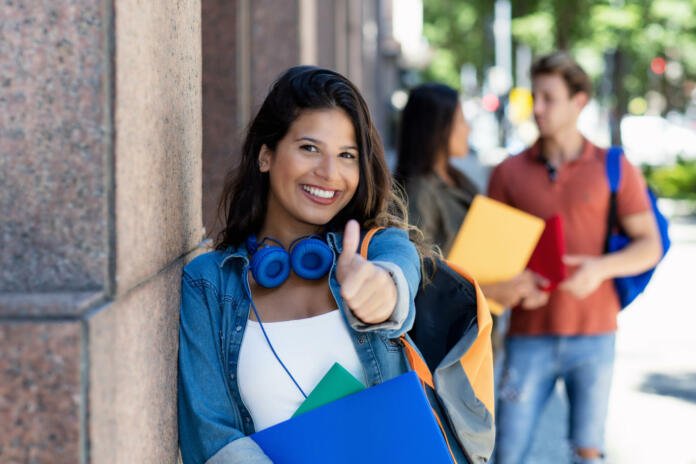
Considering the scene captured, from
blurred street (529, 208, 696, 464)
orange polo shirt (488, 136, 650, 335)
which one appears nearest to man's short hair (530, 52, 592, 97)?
orange polo shirt (488, 136, 650, 335)

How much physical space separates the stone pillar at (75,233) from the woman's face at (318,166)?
536 mm

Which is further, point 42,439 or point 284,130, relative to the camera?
point 284,130

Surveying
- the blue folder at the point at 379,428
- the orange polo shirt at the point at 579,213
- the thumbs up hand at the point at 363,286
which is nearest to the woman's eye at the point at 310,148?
the thumbs up hand at the point at 363,286

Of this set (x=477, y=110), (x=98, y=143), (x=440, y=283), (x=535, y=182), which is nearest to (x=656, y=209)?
(x=535, y=182)

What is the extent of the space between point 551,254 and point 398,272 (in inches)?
76.0

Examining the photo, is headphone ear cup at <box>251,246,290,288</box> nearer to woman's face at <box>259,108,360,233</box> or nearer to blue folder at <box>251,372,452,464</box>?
woman's face at <box>259,108,360,233</box>

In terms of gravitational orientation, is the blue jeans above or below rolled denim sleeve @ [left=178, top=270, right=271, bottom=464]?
below

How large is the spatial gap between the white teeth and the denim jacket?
0.17 metres

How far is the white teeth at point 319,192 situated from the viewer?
2207 millimetres

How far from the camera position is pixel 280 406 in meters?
1.99

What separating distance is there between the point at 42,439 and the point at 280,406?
717mm

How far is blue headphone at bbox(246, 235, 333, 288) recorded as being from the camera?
2.05m

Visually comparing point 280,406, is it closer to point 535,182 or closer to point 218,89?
point 535,182

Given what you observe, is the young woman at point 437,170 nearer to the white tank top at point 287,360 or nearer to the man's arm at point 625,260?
the man's arm at point 625,260
